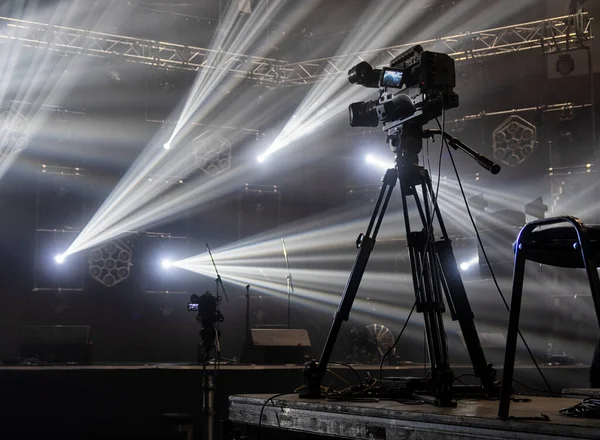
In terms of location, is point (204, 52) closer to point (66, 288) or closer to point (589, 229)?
point (66, 288)

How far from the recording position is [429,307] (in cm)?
257

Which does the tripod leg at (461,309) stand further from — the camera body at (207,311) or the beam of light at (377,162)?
the beam of light at (377,162)

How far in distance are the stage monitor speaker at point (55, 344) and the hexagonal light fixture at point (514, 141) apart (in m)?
6.44

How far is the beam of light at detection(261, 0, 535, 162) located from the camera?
9.99 m

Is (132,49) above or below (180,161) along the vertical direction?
A: above

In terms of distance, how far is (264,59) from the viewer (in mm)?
9742

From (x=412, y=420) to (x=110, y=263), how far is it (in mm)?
7714

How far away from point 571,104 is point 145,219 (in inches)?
245

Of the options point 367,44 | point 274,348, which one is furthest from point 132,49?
point 274,348

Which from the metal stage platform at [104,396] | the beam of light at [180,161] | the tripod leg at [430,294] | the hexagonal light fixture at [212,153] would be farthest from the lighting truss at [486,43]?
the tripod leg at [430,294]

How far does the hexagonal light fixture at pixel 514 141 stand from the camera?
32.3 feet

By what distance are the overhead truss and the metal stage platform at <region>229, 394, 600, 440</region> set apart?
6.85 m

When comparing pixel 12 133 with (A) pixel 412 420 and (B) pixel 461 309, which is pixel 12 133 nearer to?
(B) pixel 461 309

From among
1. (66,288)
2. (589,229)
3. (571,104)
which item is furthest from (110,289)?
(589,229)
